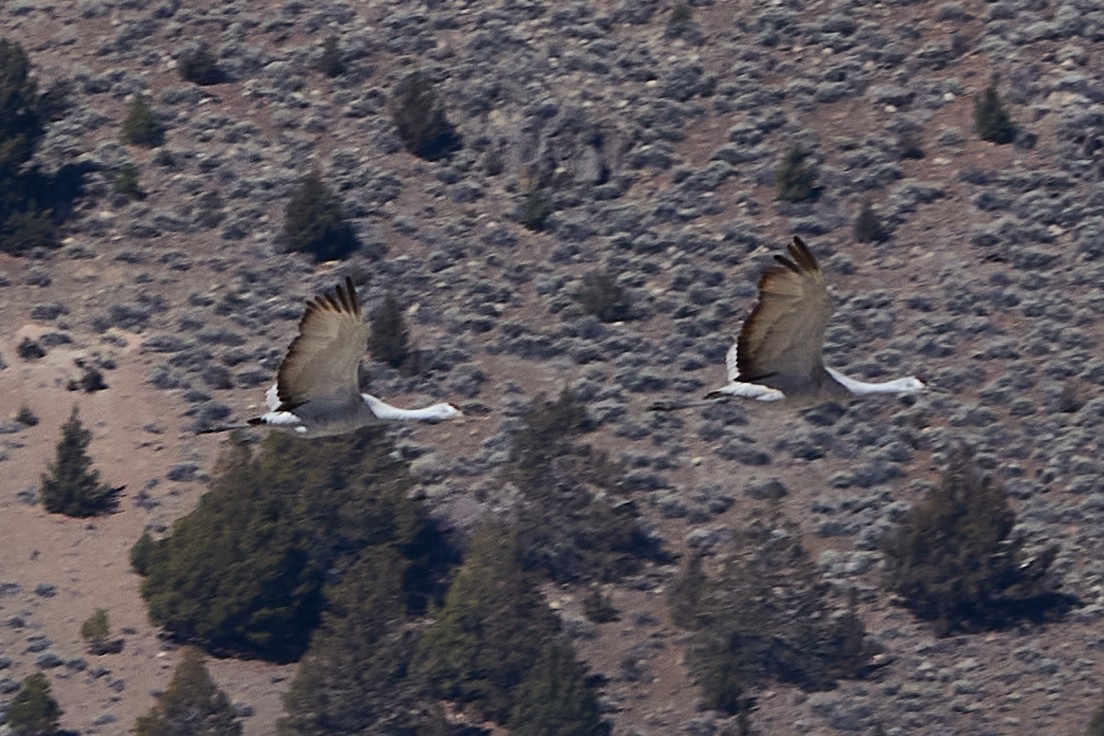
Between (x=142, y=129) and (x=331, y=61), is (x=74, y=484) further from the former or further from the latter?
(x=331, y=61)

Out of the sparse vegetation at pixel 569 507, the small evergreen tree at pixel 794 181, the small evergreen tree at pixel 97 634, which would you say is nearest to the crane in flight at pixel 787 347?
the sparse vegetation at pixel 569 507

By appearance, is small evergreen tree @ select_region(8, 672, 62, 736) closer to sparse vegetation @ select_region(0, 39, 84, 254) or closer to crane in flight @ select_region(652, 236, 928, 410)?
sparse vegetation @ select_region(0, 39, 84, 254)

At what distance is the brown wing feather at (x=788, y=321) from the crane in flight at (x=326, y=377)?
3.61 m

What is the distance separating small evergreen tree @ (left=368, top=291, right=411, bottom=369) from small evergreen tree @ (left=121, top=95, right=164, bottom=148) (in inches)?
387

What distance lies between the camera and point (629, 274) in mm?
54969

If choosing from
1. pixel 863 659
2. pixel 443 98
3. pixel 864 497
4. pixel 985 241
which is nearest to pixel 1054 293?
pixel 985 241

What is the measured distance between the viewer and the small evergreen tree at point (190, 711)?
43.7m

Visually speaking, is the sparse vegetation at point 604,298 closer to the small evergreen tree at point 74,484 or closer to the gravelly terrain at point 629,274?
the gravelly terrain at point 629,274

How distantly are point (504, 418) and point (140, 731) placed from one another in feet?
37.5

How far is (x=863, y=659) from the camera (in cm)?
4688

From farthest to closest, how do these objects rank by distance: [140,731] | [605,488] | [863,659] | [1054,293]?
[1054,293] → [605,488] → [863,659] → [140,731]

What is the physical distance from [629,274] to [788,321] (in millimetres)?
30313

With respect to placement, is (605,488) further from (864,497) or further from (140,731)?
(140,731)

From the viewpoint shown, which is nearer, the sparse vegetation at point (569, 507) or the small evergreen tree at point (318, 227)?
the sparse vegetation at point (569, 507)
